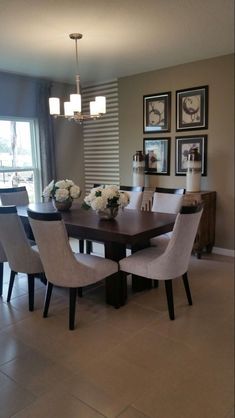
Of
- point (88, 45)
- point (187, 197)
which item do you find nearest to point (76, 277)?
point (187, 197)

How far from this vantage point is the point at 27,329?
8.97ft

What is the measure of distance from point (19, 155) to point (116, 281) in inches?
123

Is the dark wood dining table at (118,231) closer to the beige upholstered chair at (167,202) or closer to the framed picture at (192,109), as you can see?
the beige upholstered chair at (167,202)

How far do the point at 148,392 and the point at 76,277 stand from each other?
1020 mm

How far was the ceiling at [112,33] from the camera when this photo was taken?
2734 mm

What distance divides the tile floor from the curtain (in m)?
A: 2.57

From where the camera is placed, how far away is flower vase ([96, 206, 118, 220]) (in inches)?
124

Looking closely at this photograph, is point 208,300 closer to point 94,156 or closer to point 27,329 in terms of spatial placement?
point 27,329

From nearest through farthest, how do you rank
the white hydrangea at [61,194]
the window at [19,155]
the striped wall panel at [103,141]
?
the white hydrangea at [61,194] < the window at [19,155] < the striped wall panel at [103,141]

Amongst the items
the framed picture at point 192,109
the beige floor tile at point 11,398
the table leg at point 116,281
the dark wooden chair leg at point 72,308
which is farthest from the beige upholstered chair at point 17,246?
the framed picture at point 192,109

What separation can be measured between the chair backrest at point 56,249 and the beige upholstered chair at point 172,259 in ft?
1.47

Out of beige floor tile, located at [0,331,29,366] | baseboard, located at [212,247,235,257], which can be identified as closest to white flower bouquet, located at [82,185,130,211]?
beige floor tile, located at [0,331,29,366]

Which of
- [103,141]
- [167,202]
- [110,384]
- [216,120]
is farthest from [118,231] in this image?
[103,141]

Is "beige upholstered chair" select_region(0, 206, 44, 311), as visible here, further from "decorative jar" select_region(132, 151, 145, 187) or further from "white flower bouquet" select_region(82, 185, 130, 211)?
"decorative jar" select_region(132, 151, 145, 187)
